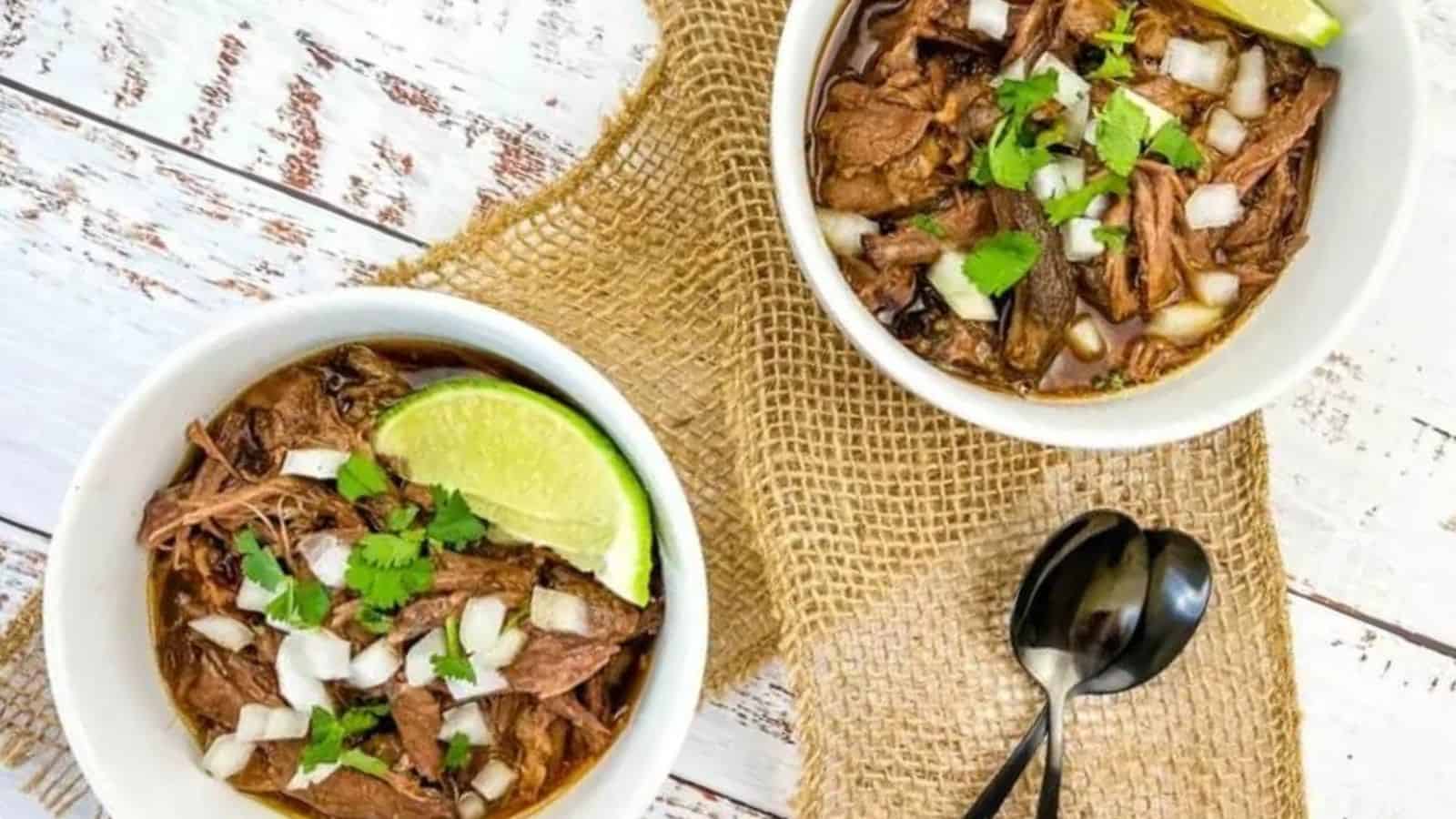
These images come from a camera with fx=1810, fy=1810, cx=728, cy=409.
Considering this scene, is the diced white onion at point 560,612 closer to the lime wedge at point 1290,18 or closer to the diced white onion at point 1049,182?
the diced white onion at point 1049,182

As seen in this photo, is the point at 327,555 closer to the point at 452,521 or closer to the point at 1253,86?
the point at 452,521

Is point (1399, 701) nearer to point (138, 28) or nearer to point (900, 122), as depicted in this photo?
point (900, 122)

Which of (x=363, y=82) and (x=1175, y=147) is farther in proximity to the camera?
(x=363, y=82)

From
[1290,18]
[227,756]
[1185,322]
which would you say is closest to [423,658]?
[227,756]

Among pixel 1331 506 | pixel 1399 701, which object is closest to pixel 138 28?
pixel 1331 506

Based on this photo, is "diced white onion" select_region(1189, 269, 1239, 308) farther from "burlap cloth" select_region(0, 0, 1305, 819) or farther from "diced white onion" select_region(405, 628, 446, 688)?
"diced white onion" select_region(405, 628, 446, 688)
